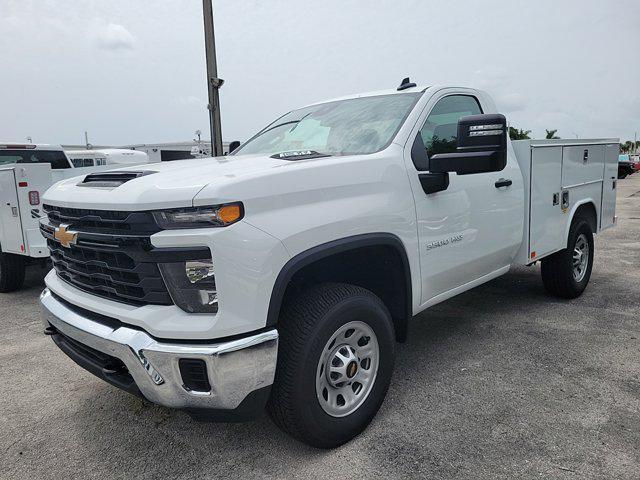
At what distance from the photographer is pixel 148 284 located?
88.9 inches

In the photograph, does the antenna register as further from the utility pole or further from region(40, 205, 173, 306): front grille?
the utility pole

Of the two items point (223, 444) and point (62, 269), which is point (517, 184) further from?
point (62, 269)

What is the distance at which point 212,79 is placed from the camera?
8.24 m

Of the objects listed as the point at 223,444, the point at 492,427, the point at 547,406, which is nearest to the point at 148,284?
the point at 223,444

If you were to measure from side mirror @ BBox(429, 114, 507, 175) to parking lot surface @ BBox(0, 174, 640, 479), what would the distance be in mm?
1460

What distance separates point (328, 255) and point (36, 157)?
8.15m

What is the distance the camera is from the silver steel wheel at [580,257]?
5.19 metres

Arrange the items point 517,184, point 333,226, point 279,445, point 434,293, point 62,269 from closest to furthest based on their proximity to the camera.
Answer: point 333,226, point 279,445, point 62,269, point 434,293, point 517,184

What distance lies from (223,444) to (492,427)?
1504 mm

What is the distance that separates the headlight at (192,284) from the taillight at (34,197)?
15.6 feet

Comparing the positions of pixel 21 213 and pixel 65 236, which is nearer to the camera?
pixel 65 236

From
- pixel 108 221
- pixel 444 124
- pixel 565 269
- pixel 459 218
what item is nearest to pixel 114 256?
pixel 108 221

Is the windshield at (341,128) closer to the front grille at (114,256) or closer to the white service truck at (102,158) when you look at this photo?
the front grille at (114,256)

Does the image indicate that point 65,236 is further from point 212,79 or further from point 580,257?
point 212,79
